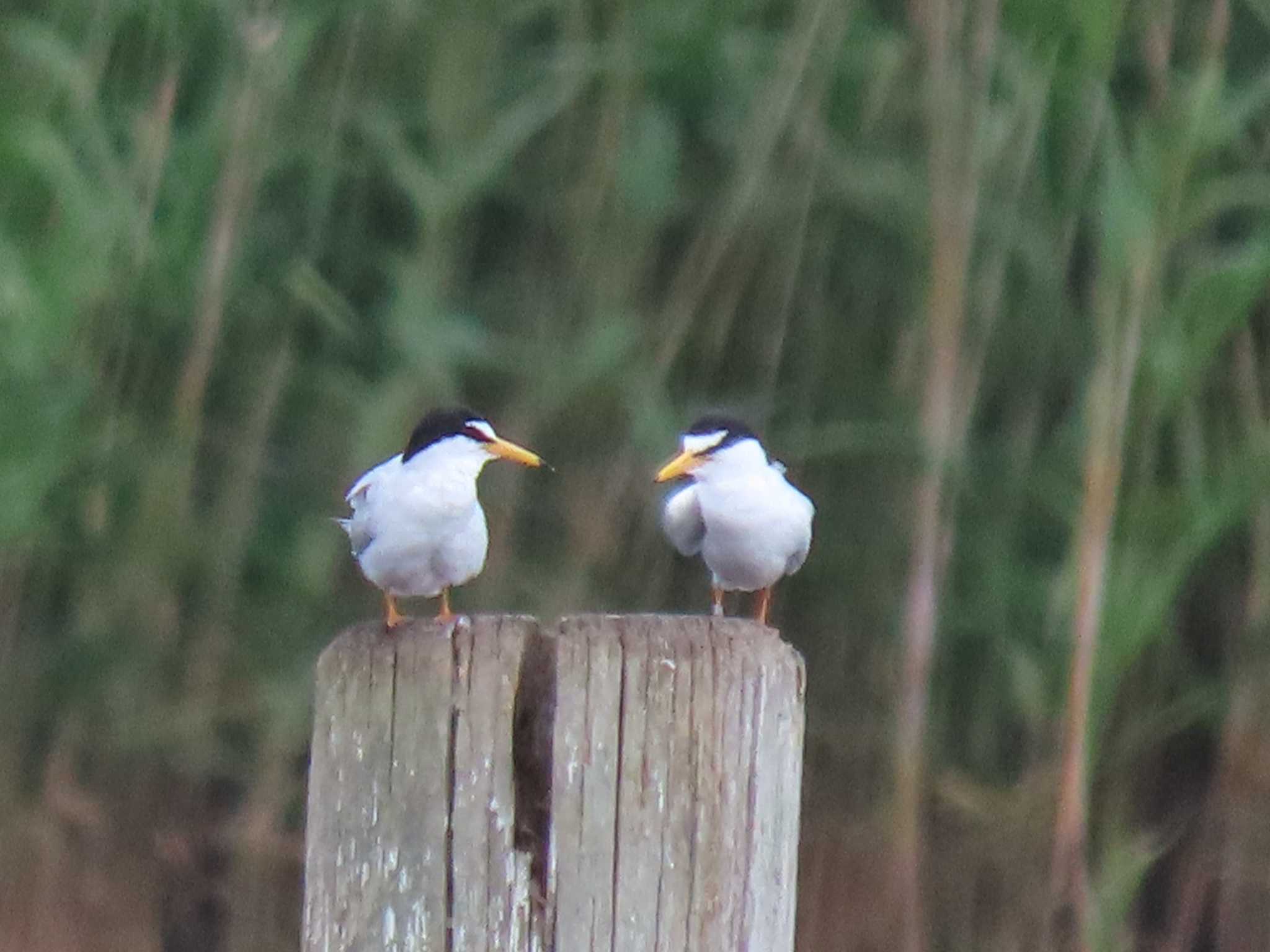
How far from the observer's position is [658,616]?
1.84 metres

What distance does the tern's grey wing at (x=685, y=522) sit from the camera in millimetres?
3355

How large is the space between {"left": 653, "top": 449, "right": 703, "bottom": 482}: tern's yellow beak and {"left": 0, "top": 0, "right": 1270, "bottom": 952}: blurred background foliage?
42 centimetres

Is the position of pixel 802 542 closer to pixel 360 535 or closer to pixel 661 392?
pixel 661 392

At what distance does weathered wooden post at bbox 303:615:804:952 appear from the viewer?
177 centimetres

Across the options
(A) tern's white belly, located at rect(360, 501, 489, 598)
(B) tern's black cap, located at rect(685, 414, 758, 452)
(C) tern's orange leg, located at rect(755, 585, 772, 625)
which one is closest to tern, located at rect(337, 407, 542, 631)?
(A) tern's white belly, located at rect(360, 501, 489, 598)

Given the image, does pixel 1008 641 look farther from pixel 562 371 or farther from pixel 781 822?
pixel 781 822

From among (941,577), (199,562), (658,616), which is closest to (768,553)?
(941,577)

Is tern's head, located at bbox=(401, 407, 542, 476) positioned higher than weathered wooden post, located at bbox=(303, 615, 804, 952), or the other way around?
tern's head, located at bbox=(401, 407, 542, 476)

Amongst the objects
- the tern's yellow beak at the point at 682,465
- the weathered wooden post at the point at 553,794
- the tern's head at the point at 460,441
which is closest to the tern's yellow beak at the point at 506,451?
Answer: the tern's head at the point at 460,441

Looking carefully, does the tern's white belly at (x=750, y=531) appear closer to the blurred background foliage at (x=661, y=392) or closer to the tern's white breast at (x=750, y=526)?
the tern's white breast at (x=750, y=526)

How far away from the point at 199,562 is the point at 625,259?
978 mm

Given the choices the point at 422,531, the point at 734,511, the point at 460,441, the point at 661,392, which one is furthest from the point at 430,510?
the point at 661,392

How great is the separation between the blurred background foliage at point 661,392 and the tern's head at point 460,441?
1.95 feet

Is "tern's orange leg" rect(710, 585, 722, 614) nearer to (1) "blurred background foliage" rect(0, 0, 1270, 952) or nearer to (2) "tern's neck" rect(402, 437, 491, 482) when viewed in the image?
(1) "blurred background foliage" rect(0, 0, 1270, 952)
